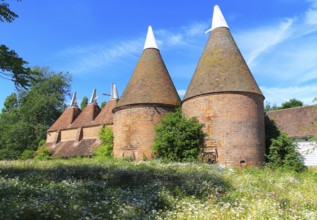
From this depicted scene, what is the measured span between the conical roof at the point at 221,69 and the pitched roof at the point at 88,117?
13750 mm

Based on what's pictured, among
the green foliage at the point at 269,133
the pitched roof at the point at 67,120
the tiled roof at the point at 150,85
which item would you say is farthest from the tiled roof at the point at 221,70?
the pitched roof at the point at 67,120

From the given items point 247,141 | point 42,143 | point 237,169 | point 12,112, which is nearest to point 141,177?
point 237,169

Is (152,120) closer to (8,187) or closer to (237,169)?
(237,169)

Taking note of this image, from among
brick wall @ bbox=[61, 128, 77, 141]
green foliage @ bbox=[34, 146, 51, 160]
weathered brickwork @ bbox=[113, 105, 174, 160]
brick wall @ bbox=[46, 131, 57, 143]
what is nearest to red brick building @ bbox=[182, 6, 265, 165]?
weathered brickwork @ bbox=[113, 105, 174, 160]

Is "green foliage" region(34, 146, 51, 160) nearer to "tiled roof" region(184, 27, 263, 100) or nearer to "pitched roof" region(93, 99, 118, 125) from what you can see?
"pitched roof" region(93, 99, 118, 125)

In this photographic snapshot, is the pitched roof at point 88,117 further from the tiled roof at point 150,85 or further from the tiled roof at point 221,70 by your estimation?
the tiled roof at point 221,70

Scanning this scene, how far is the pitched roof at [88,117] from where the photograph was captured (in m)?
30.8

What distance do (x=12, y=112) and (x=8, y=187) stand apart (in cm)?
3760

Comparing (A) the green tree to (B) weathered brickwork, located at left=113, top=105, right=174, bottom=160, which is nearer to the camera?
(B) weathered brickwork, located at left=113, top=105, right=174, bottom=160

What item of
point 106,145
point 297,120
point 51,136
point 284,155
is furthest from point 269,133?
point 51,136

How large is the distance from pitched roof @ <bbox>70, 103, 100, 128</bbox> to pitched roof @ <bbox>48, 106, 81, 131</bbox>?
1.17 m

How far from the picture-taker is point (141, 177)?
11.8 m

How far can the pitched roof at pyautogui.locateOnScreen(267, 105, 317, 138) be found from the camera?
2188 centimetres

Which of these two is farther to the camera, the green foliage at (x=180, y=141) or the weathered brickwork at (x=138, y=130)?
the weathered brickwork at (x=138, y=130)
